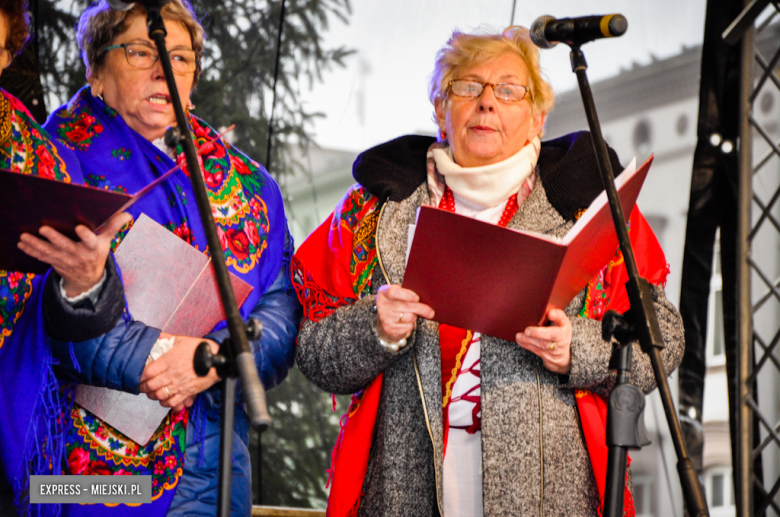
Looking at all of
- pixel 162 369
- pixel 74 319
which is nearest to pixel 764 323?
pixel 162 369

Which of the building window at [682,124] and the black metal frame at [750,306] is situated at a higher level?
the building window at [682,124]

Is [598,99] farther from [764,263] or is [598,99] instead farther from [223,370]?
[223,370]

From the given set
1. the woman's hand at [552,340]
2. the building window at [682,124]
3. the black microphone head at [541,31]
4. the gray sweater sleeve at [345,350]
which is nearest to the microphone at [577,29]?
the black microphone head at [541,31]

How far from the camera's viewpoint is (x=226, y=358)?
1.22 m

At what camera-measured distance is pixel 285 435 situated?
3502 millimetres

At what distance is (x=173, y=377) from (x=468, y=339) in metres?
0.74

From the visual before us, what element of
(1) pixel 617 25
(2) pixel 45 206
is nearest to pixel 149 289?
(2) pixel 45 206

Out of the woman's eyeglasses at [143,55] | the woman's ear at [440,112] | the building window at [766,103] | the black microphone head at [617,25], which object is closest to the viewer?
the black microphone head at [617,25]

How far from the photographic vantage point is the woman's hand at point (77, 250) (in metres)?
1.46

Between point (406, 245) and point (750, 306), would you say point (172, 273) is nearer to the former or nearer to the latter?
point (406, 245)

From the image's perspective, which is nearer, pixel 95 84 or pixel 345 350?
pixel 345 350

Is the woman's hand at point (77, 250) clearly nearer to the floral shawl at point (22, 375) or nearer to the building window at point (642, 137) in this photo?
the floral shawl at point (22, 375)

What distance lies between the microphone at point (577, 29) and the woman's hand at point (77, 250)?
938mm

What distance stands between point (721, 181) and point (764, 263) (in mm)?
335
